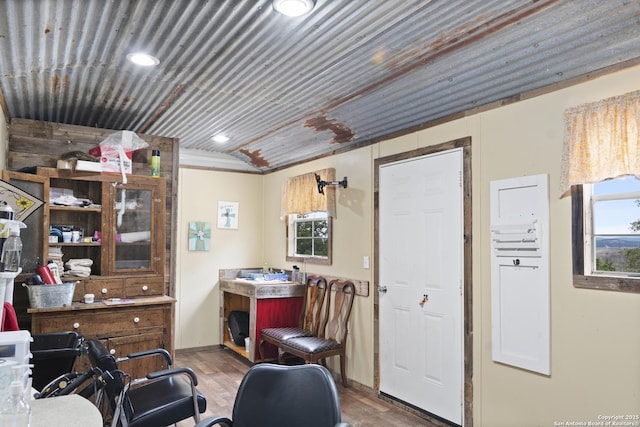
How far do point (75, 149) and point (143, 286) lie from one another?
4.36 ft

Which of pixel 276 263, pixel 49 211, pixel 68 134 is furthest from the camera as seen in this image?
pixel 276 263

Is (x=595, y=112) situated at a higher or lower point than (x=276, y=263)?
higher

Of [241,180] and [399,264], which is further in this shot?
[241,180]

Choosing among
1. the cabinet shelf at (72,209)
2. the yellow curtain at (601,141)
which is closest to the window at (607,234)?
the yellow curtain at (601,141)

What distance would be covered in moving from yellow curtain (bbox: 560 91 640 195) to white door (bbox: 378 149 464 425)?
0.87 metres

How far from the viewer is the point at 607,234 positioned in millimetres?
2627

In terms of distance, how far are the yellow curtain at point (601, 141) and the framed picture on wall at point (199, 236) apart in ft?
14.0

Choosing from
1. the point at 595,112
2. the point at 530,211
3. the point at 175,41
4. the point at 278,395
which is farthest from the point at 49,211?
the point at 595,112

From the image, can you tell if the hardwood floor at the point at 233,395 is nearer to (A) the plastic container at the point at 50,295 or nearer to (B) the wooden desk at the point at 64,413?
(A) the plastic container at the point at 50,295

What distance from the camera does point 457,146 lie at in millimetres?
3492

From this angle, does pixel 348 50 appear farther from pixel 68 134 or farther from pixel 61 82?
pixel 68 134

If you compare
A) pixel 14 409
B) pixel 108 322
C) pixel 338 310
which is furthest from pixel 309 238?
pixel 14 409

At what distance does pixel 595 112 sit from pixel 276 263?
13.8ft

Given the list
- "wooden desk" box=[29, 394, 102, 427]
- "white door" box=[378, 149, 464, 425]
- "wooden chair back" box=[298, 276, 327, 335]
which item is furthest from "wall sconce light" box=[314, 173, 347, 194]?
"wooden desk" box=[29, 394, 102, 427]
